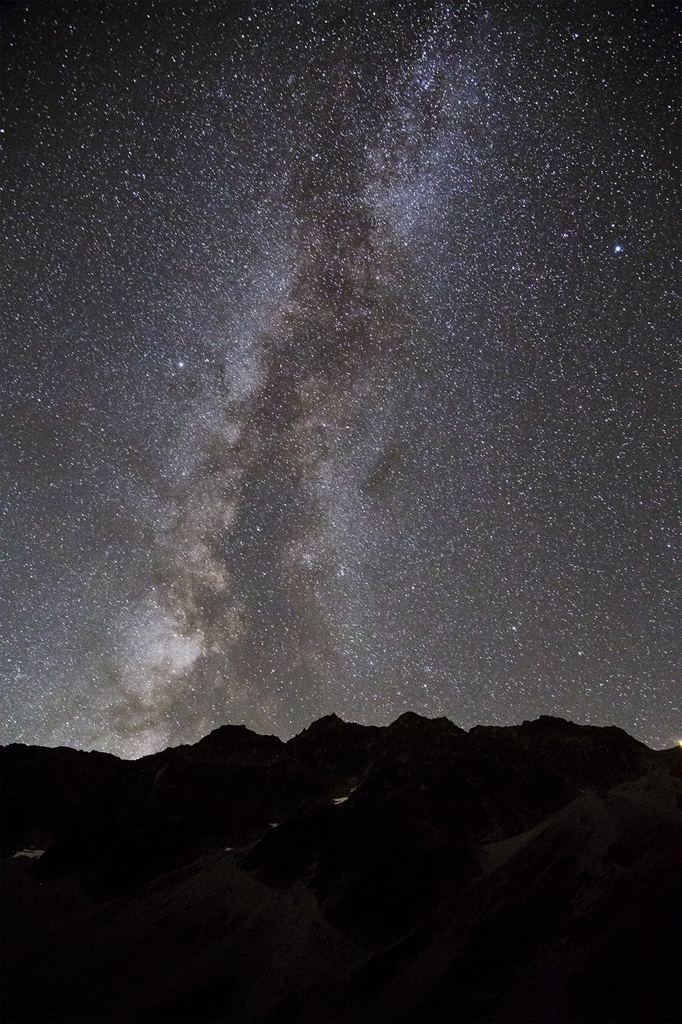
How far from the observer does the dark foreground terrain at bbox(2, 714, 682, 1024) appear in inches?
722

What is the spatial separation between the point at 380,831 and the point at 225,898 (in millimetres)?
8709

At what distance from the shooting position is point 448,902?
80.2 ft

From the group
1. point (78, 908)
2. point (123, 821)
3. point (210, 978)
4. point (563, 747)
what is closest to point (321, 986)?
point (210, 978)

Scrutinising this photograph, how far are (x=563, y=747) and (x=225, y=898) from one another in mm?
24330

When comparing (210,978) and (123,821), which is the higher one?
(123,821)

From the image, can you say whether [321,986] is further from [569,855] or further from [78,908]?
[78,908]

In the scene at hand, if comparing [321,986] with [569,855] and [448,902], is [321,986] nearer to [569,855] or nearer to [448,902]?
[448,902]

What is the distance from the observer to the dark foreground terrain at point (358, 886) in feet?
60.2

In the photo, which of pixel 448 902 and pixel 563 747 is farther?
pixel 563 747

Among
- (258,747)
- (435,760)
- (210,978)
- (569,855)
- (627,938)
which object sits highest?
(258,747)

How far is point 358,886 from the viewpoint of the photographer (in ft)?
87.2

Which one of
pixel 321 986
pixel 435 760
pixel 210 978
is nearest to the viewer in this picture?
pixel 321 986

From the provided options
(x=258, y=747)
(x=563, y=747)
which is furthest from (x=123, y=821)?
(x=563, y=747)

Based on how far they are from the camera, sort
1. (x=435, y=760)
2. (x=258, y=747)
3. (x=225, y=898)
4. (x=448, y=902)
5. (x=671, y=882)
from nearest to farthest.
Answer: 1. (x=671, y=882)
2. (x=448, y=902)
3. (x=225, y=898)
4. (x=435, y=760)
5. (x=258, y=747)
